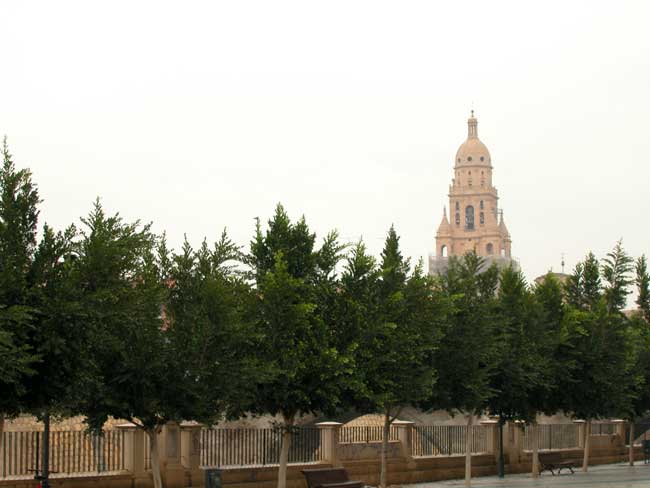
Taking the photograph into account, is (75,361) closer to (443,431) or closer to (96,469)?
(96,469)

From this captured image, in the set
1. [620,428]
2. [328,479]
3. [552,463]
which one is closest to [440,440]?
[552,463]

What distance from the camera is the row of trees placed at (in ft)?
58.3

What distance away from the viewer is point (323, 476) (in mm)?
27344

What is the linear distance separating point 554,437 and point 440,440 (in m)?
8.88

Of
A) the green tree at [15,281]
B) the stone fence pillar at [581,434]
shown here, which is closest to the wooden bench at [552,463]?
the stone fence pillar at [581,434]

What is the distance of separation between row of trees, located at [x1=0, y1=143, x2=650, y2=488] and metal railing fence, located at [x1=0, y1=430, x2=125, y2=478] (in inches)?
98.3

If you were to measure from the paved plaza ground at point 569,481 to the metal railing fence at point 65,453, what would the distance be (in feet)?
33.8

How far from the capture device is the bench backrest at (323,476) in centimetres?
2686

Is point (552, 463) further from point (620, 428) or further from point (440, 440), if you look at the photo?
point (620, 428)

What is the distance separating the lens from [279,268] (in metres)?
24.4

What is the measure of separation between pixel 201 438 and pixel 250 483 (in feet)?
5.83

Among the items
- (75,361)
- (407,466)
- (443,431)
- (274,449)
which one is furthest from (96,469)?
(443,431)

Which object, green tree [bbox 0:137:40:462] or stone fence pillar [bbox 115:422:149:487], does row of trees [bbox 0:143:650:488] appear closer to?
green tree [bbox 0:137:40:462]

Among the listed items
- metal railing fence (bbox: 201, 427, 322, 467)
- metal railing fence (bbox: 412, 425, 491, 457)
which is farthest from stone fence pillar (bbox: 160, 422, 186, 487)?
metal railing fence (bbox: 412, 425, 491, 457)
